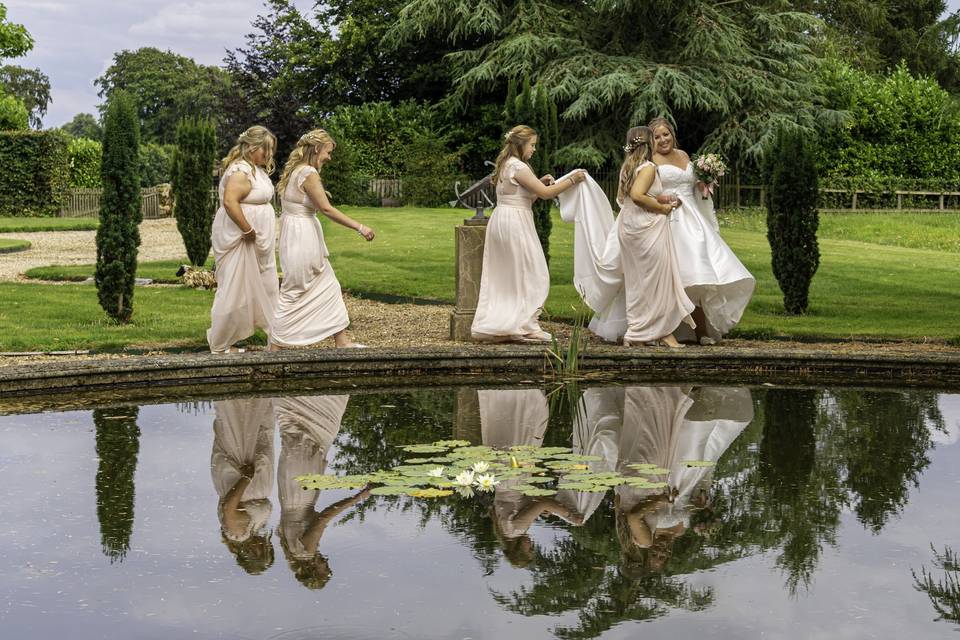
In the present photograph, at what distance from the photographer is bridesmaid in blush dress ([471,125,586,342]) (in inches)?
427

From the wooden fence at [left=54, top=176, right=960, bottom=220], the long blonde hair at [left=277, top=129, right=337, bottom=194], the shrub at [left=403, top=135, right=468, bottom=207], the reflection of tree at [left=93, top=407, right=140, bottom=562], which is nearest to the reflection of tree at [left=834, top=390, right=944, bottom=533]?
the reflection of tree at [left=93, top=407, right=140, bottom=562]

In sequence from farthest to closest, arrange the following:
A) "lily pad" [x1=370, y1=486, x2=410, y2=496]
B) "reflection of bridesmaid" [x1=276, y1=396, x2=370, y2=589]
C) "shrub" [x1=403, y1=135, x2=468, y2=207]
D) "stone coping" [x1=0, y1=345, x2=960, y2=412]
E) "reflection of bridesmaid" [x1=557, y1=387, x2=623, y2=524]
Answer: "shrub" [x1=403, y1=135, x2=468, y2=207]
"stone coping" [x1=0, y1=345, x2=960, y2=412]
"lily pad" [x1=370, y1=486, x2=410, y2=496]
"reflection of bridesmaid" [x1=557, y1=387, x2=623, y2=524]
"reflection of bridesmaid" [x1=276, y1=396, x2=370, y2=589]

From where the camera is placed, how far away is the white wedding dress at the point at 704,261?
1095cm

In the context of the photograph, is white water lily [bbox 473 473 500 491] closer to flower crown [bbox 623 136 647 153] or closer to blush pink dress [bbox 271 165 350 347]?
blush pink dress [bbox 271 165 350 347]

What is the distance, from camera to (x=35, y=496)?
19.2ft

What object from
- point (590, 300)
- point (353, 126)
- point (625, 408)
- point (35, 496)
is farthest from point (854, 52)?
point (35, 496)

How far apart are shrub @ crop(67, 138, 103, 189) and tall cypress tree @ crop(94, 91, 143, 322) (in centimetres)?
2936

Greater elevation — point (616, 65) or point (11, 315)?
point (616, 65)

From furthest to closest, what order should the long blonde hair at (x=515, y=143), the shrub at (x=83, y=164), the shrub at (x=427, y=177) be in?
the shrub at (x=83, y=164) < the shrub at (x=427, y=177) < the long blonde hair at (x=515, y=143)

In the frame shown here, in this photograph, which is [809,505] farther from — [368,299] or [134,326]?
[368,299]

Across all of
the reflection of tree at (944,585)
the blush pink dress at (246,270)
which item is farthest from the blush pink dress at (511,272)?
the reflection of tree at (944,585)

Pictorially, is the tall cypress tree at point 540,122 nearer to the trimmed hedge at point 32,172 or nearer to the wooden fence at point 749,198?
the wooden fence at point 749,198

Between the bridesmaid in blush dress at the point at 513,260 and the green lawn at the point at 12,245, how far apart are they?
50.6 ft

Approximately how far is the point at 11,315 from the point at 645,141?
7439mm
